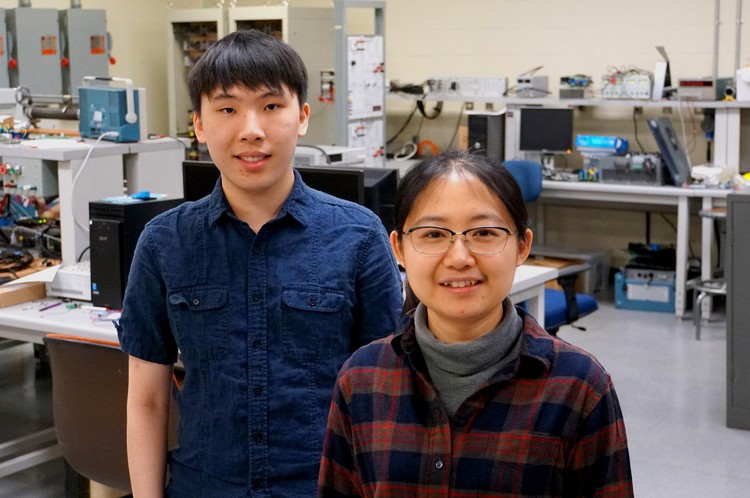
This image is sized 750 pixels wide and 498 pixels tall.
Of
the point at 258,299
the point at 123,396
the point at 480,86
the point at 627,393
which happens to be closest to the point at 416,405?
the point at 258,299

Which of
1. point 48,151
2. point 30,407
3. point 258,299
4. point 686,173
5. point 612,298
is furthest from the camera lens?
point 612,298

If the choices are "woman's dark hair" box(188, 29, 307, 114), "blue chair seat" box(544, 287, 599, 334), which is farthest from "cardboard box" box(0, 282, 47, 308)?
"blue chair seat" box(544, 287, 599, 334)

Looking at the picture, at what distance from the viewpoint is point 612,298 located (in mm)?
6527

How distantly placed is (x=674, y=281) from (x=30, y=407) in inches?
144

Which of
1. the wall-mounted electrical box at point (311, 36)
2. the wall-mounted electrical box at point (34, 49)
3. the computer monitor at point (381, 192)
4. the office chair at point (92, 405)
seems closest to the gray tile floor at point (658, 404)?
the office chair at point (92, 405)

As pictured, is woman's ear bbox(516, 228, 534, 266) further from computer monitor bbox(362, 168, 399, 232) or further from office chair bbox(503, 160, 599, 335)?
office chair bbox(503, 160, 599, 335)

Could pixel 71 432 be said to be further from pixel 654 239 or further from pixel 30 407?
pixel 654 239

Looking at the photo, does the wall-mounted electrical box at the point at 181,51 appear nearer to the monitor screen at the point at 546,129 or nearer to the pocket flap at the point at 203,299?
the monitor screen at the point at 546,129

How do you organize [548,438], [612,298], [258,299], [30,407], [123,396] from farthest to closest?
[612,298] < [30,407] < [123,396] < [258,299] < [548,438]

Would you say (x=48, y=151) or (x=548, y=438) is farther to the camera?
(x=48, y=151)

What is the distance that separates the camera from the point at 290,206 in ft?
5.40

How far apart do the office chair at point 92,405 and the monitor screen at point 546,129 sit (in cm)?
433

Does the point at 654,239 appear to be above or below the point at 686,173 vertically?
below

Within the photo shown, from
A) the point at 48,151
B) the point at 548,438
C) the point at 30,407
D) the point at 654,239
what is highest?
the point at 48,151
